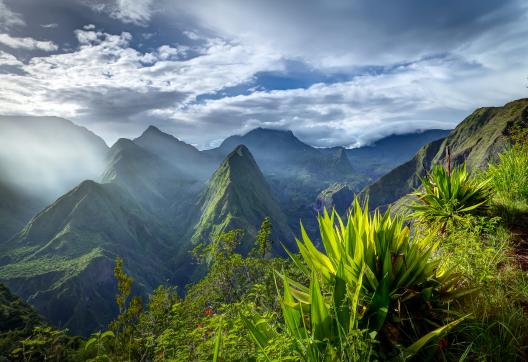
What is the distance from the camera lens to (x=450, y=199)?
695 centimetres

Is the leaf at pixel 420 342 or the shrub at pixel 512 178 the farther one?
the shrub at pixel 512 178

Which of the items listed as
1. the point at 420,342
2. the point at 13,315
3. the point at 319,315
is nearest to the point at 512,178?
the point at 420,342

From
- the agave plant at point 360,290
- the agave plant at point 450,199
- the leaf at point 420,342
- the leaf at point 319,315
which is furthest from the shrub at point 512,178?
the leaf at point 319,315

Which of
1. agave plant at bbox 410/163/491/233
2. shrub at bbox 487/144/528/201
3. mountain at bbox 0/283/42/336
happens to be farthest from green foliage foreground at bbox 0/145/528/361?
mountain at bbox 0/283/42/336

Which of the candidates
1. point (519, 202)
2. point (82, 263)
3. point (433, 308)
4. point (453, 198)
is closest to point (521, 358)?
point (433, 308)

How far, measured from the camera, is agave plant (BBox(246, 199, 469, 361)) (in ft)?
9.04

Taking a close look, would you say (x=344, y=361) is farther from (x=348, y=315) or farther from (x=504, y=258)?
(x=504, y=258)

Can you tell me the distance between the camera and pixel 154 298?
11891mm

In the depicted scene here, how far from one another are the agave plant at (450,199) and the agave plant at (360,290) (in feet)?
11.1

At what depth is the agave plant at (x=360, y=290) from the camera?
2.76m

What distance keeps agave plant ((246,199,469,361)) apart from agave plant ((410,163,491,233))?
3382 mm

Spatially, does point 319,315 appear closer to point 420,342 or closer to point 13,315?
point 420,342

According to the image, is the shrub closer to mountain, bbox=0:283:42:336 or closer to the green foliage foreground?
the green foliage foreground

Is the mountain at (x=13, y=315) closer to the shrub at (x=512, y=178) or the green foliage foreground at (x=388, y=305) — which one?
the green foliage foreground at (x=388, y=305)
